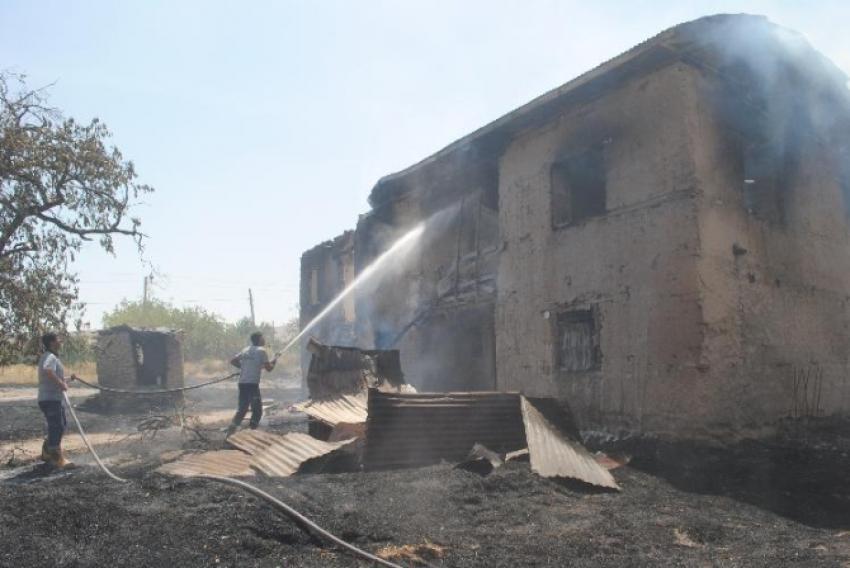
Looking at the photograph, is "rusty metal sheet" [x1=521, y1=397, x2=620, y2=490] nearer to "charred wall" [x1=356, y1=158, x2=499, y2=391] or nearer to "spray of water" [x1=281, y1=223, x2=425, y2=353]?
"charred wall" [x1=356, y1=158, x2=499, y2=391]

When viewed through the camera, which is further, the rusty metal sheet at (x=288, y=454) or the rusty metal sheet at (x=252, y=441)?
the rusty metal sheet at (x=252, y=441)

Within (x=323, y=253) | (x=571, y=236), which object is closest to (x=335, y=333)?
(x=323, y=253)

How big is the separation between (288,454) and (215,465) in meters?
0.83

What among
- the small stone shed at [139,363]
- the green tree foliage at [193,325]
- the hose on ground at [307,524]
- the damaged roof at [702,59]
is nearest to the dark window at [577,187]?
the damaged roof at [702,59]

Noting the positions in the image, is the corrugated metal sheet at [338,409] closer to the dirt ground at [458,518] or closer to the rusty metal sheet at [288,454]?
the rusty metal sheet at [288,454]

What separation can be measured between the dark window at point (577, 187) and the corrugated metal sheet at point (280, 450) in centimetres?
552

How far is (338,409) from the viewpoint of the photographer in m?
8.19

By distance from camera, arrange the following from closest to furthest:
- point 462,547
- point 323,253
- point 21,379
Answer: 1. point 462,547
2. point 323,253
3. point 21,379

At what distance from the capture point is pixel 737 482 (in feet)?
21.5

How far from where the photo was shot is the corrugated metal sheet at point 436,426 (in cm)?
670

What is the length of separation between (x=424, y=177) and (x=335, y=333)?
10280mm

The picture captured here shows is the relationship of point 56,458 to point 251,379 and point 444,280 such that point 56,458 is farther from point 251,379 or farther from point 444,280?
point 444,280

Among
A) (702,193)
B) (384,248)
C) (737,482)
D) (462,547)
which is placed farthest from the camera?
(384,248)

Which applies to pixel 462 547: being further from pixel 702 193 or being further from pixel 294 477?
pixel 702 193
